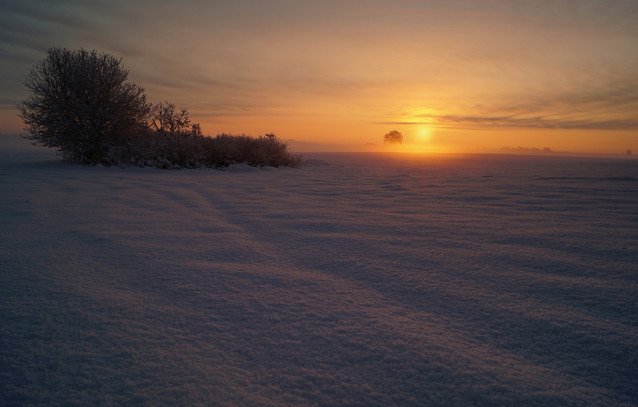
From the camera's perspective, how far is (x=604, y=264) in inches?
75.3

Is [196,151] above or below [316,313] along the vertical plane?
above

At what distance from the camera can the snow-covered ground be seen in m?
0.96

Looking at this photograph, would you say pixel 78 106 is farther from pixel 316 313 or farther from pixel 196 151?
pixel 316 313

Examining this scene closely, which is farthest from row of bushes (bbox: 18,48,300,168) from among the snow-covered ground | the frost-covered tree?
the snow-covered ground

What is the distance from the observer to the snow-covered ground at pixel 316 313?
960 mm

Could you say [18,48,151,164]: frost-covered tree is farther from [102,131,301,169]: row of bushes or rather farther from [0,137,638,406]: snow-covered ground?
[0,137,638,406]: snow-covered ground

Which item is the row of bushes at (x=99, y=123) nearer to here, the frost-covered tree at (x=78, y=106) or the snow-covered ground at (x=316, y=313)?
the frost-covered tree at (x=78, y=106)

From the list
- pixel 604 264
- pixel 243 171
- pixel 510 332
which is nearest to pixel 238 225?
pixel 510 332

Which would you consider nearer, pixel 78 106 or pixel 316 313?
pixel 316 313

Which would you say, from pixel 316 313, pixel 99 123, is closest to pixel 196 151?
pixel 99 123

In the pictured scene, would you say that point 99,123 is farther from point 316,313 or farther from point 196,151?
point 316,313

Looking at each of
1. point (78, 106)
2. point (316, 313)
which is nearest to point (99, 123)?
point (78, 106)

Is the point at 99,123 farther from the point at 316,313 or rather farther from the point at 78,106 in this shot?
the point at 316,313

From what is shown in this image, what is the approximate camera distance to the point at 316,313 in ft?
4.47
